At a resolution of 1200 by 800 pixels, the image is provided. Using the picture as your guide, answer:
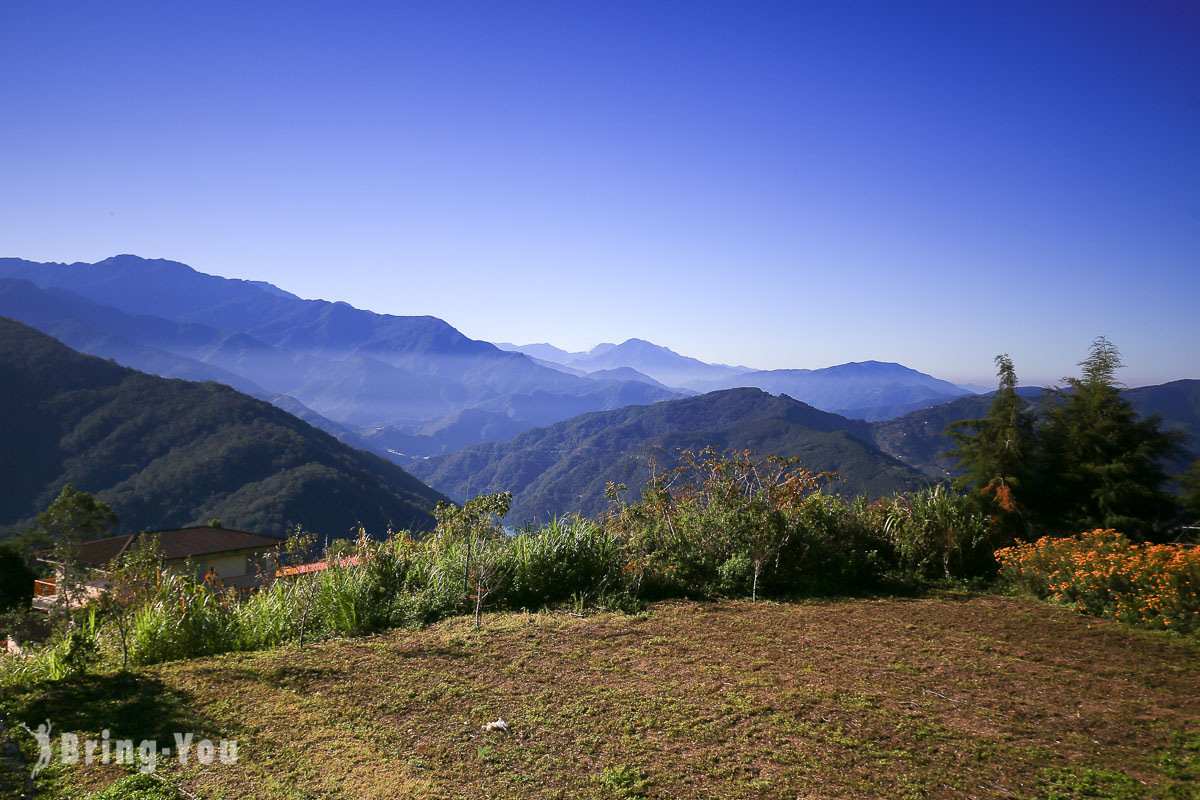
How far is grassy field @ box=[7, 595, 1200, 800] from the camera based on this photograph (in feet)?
9.36

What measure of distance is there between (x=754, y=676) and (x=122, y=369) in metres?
104

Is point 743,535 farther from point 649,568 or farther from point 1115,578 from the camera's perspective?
point 1115,578

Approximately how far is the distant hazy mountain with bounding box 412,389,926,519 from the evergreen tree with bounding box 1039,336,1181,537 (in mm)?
58403

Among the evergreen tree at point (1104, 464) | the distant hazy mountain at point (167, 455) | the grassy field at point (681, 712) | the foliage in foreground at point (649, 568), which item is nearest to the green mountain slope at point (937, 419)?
the distant hazy mountain at point (167, 455)

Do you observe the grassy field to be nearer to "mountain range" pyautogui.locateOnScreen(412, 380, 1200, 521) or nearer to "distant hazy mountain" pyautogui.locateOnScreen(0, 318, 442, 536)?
"mountain range" pyautogui.locateOnScreen(412, 380, 1200, 521)

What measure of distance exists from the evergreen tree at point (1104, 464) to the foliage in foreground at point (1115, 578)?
203 cm

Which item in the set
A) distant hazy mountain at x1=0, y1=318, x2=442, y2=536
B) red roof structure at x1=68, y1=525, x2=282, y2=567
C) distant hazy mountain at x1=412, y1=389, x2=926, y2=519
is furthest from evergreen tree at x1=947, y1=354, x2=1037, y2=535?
distant hazy mountain at x1=412, y1=389, x2=926, y2=519

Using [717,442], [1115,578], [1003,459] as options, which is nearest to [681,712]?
[1115,578]

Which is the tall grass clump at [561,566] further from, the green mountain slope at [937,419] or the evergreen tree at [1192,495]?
the green mountain slope at [937,419]

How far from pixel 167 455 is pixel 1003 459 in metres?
83.0

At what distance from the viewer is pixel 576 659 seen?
14.4ft

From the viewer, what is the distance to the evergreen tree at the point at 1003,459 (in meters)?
7.84

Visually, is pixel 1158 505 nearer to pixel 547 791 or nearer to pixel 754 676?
pixel 754 676

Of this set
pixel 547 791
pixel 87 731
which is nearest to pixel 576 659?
pixel 547 791
